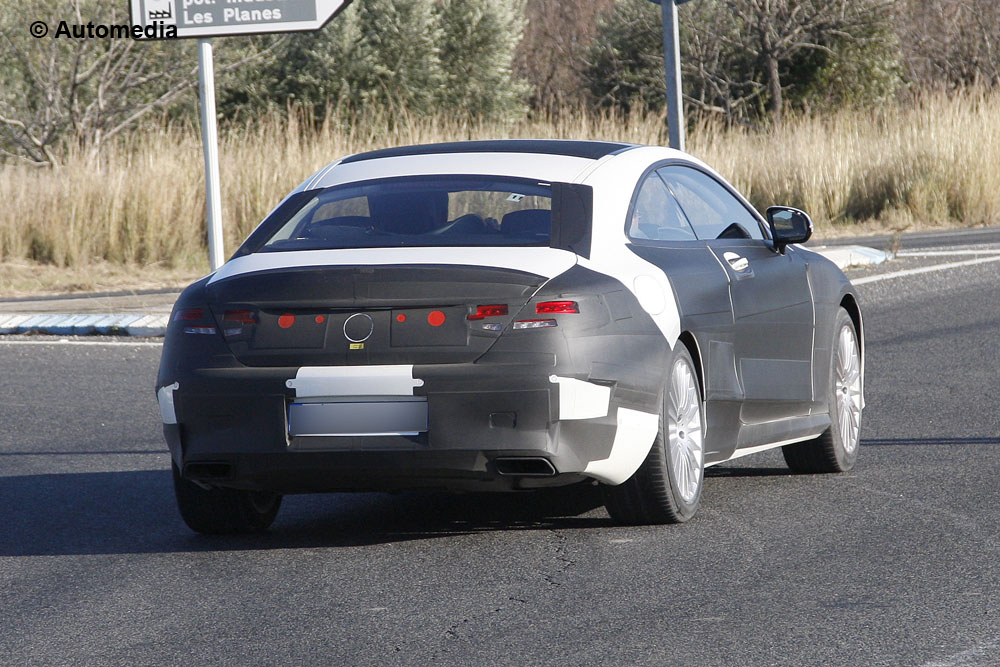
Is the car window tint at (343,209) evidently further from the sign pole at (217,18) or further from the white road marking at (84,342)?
the sign pole at (217,18)

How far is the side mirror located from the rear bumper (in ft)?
5.48

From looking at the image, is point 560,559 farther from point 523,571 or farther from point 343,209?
point 343,209

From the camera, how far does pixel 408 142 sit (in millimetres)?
23125

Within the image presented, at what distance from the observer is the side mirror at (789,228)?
653cm

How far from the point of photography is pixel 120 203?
19547mm

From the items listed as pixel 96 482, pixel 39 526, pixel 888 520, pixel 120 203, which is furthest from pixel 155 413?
pixel 120 203

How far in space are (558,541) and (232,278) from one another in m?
1.49

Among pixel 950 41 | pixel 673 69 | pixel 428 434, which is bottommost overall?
pixel 428 434

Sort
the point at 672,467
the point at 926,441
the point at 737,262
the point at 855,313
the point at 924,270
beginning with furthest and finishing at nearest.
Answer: the point at 924,270, the point at 926,441, the point at 855,313, the point at 737,262, the point at 672,467

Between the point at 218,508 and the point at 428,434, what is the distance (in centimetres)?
111

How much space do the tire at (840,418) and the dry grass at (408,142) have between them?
12.6 metres

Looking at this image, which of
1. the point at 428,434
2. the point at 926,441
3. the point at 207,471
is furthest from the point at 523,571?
the point at 926,441

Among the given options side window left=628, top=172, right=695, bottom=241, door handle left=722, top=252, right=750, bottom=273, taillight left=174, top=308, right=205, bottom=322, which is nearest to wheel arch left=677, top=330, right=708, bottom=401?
side window left=628, top=172, right=695, bottom=241

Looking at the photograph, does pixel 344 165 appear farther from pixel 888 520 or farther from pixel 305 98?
pixel 305 98
